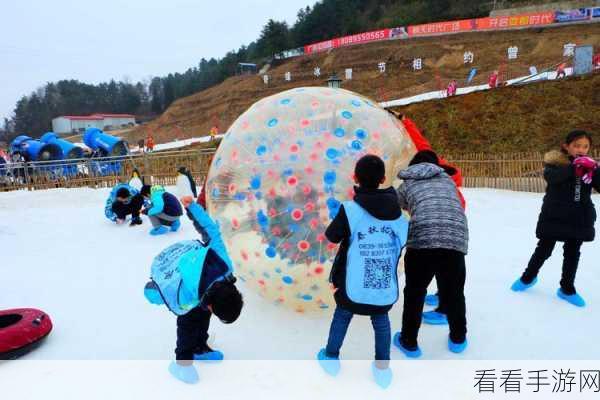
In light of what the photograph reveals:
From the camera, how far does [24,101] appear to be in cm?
8306

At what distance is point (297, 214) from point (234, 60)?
70.6 metres

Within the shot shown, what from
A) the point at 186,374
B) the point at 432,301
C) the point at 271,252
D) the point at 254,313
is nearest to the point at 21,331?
the point at 186,374

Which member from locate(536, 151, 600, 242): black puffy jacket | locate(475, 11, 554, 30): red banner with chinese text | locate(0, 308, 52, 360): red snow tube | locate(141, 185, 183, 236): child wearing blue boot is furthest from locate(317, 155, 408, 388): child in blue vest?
locate(475, 11, 554, 30): red banner with chinese text

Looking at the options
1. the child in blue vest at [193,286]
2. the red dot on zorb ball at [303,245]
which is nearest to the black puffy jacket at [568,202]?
the red dot on zorb ball at [303,245]

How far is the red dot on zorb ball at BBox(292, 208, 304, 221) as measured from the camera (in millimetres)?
3309

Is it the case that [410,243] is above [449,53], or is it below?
below

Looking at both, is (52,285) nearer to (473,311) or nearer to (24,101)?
(473,311)

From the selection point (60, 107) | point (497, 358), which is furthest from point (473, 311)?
point (60, 107)

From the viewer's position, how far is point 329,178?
3312mm

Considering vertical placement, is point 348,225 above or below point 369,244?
above

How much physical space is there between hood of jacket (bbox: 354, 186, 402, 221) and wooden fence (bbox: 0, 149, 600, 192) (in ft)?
31.1

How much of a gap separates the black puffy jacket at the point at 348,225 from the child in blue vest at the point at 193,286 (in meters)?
0.69

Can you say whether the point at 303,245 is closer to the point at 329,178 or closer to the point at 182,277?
the point at 329,178

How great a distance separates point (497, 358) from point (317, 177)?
1946 mm
